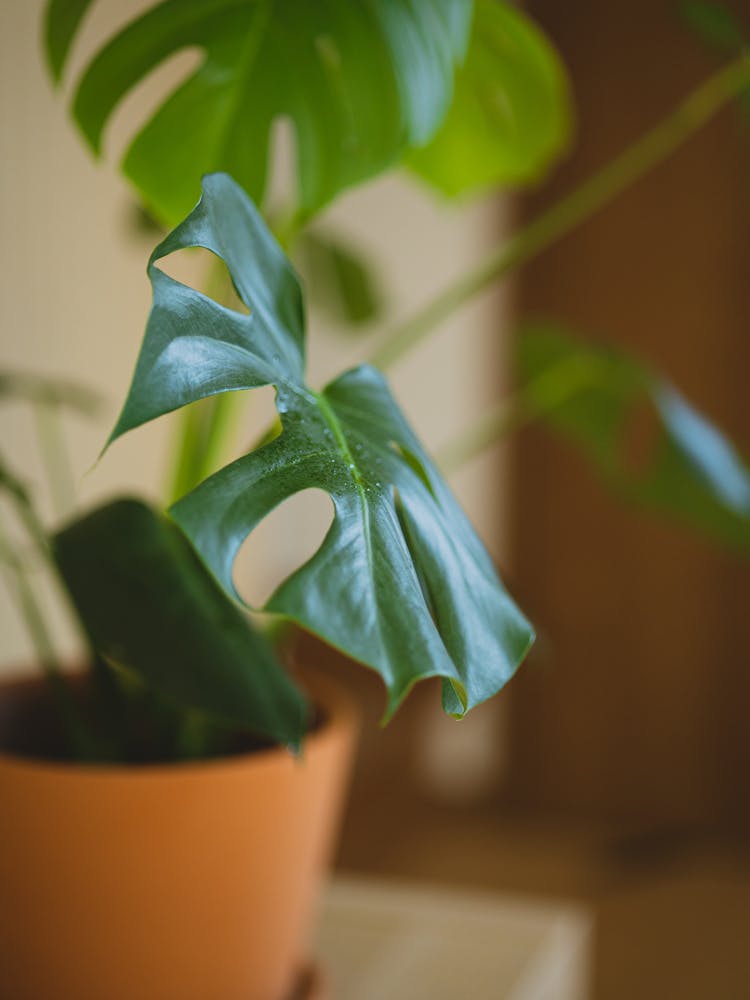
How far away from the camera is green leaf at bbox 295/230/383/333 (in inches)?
43.1

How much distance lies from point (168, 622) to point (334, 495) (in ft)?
0.67

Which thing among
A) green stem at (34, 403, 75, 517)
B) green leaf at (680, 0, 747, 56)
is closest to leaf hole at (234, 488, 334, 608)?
green stem at (34, 403, 75, 517)

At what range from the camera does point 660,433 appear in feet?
3.20

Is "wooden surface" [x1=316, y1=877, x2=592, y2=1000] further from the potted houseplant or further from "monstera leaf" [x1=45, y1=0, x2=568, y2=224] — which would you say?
"monstera leaf" [x1=45, y1=0, x2=568, y2=224]

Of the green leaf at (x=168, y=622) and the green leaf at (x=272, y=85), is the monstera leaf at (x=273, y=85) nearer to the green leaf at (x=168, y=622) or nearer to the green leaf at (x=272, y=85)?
the green leaf at (x=272, y=85)

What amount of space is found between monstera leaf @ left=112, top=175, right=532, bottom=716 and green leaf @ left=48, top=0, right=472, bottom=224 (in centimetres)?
14

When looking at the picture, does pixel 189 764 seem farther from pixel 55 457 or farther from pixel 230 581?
pixel 55 457

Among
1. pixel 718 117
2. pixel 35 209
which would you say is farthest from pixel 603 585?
pixel 35 209

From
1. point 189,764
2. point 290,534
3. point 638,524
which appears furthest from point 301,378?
point 638,524

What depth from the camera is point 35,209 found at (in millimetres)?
1055

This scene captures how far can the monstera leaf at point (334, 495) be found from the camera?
345 millimetres

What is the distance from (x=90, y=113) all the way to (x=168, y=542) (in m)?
0.21

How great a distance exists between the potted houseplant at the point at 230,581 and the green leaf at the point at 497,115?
0.04 ft

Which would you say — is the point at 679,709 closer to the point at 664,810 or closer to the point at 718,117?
the point at 664,810
